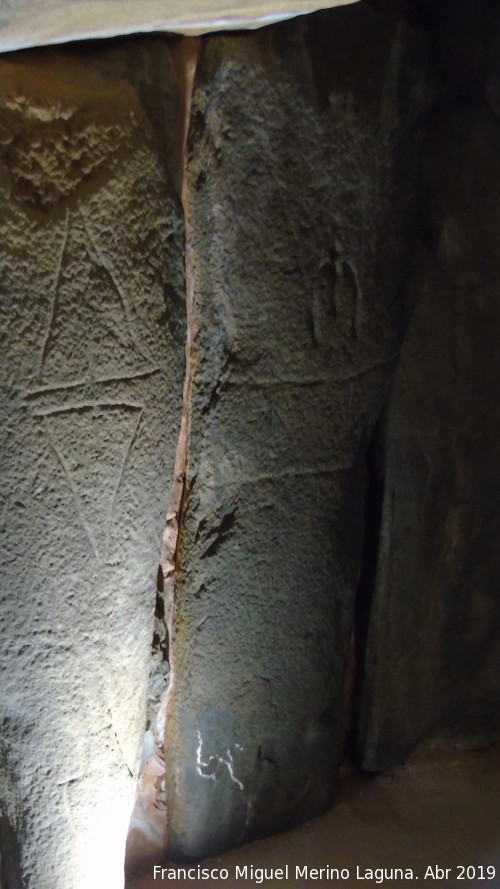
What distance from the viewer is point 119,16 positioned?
108 cm

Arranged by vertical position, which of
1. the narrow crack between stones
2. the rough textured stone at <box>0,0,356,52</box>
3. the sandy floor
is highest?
the rough textured stone at <box>0,0,356,52</box>

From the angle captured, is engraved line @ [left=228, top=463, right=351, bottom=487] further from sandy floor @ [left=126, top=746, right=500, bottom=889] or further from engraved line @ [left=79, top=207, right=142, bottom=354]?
sandy floor @ [left=126, top=746, right=500, bottom=889]

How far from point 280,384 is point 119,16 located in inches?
26.5

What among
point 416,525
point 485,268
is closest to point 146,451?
point 416,525

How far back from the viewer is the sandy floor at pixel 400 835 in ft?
5.87

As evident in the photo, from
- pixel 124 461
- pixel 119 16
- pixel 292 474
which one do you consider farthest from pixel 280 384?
pixel 119 16

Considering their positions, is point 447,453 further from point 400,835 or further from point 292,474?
point 400,835

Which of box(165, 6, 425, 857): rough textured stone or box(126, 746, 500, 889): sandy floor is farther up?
box(165, 6, 425, 857): rough textured stone

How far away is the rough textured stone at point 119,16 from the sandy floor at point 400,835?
146 cm

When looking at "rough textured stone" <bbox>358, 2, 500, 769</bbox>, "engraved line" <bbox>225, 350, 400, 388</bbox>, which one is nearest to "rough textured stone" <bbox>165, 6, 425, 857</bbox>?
"engraved line" <bbox>225, 350, 400, 388</bbox>

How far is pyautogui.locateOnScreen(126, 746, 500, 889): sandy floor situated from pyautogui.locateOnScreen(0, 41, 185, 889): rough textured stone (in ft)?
1.48

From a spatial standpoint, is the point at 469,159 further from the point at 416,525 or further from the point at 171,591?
the point at 171,591

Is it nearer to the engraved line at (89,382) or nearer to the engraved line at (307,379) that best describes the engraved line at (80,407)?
the engraved line at (89,382)

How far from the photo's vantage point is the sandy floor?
1788 millimetres
